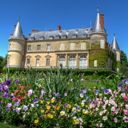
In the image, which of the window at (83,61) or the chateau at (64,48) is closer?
the chateau at (64,48)

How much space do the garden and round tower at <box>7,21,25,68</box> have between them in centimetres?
4559

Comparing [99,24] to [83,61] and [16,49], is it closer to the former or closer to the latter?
[83,61]

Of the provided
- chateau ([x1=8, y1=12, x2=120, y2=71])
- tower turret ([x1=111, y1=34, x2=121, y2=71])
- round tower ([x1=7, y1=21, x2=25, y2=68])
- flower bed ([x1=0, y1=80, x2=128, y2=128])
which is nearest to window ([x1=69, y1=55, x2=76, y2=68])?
chateau ([x1=8, y1=12, x2=120, y2=71])

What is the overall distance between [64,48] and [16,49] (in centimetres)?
931

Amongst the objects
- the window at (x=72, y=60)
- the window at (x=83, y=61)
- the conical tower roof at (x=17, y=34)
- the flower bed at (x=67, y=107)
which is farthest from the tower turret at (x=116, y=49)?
the flower bed at (x=67, y=107)

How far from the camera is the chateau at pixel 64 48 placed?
47.8 m

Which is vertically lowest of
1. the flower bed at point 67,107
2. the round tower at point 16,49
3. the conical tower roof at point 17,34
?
the flower bed at point 67,107

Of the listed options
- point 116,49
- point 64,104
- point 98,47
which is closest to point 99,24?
point 98,47

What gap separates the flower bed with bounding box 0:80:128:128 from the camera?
583 cm

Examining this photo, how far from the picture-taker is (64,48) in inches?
2037

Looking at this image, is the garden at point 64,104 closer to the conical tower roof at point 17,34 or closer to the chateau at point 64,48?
the chateau at point 64,48

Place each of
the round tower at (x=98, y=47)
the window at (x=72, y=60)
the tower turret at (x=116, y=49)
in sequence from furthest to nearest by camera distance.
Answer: the tower turret at (x=116, y=49) → the window at (x=72, y=60) → the round tower at (x=98, y=47)

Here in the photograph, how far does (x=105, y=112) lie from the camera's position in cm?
585

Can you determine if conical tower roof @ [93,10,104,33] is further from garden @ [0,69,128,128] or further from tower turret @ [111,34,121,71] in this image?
garden @ [0,69,128,128]
